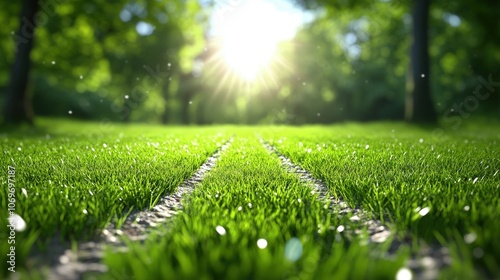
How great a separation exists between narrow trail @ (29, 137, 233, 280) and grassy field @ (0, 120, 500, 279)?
0.09 meters

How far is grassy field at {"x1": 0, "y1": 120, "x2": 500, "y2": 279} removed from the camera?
228cm

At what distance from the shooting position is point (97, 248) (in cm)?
288

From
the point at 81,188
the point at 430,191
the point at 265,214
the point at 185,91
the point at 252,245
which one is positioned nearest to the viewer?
the point at 252,245

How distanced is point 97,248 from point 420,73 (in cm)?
1866

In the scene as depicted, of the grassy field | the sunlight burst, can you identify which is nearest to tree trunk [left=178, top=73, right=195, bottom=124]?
the sunlight burst

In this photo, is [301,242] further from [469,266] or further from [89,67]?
[89,67]

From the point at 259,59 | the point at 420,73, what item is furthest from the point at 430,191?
the point at 259,59

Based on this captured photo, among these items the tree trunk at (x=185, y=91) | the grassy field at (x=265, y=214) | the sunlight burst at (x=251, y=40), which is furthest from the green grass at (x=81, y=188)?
the tree trunk at (x=185, y=91)

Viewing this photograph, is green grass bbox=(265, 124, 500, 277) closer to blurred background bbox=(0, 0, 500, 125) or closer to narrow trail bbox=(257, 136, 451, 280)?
narrow trail bbox=(257, 136, 451, 280)

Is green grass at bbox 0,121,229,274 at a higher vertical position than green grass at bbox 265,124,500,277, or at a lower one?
lower

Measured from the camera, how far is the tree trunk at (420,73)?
1850cm

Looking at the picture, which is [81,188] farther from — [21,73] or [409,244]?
[21,73]

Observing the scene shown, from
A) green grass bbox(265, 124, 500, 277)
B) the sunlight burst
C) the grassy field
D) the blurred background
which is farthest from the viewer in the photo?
the blurred background

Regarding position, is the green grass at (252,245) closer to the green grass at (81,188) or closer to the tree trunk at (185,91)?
the green grass at (81,188)
